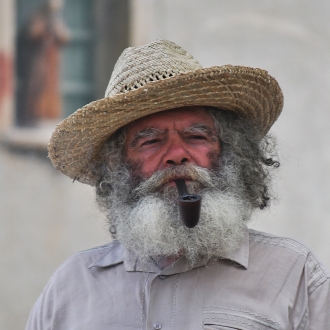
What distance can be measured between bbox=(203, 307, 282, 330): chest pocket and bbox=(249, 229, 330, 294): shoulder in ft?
0.72

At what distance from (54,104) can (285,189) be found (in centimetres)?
187

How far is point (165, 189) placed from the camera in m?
2.74

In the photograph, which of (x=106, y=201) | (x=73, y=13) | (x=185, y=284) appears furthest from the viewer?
(x=73, y=13)

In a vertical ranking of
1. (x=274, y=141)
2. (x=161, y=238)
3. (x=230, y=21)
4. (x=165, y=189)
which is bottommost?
(x=161, y=238)

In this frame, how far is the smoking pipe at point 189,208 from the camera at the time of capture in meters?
2.53

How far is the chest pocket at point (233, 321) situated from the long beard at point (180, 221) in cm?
23

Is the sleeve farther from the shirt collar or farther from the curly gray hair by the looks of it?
the curly gray hair

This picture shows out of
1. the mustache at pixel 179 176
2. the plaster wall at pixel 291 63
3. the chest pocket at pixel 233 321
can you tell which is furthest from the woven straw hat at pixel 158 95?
the plaster wall at pixel 291 63

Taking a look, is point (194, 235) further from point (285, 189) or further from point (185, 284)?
point (285, 189)

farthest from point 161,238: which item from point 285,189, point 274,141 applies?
point 285,189

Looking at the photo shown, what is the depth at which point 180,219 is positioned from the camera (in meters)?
2.72

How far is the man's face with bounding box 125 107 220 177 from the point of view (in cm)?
277

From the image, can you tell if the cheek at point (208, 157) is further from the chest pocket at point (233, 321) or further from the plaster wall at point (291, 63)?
the plaster wall at point (291, 63)

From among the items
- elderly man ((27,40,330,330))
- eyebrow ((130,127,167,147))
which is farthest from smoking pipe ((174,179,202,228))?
eyebrow ((130,127,167,147))
